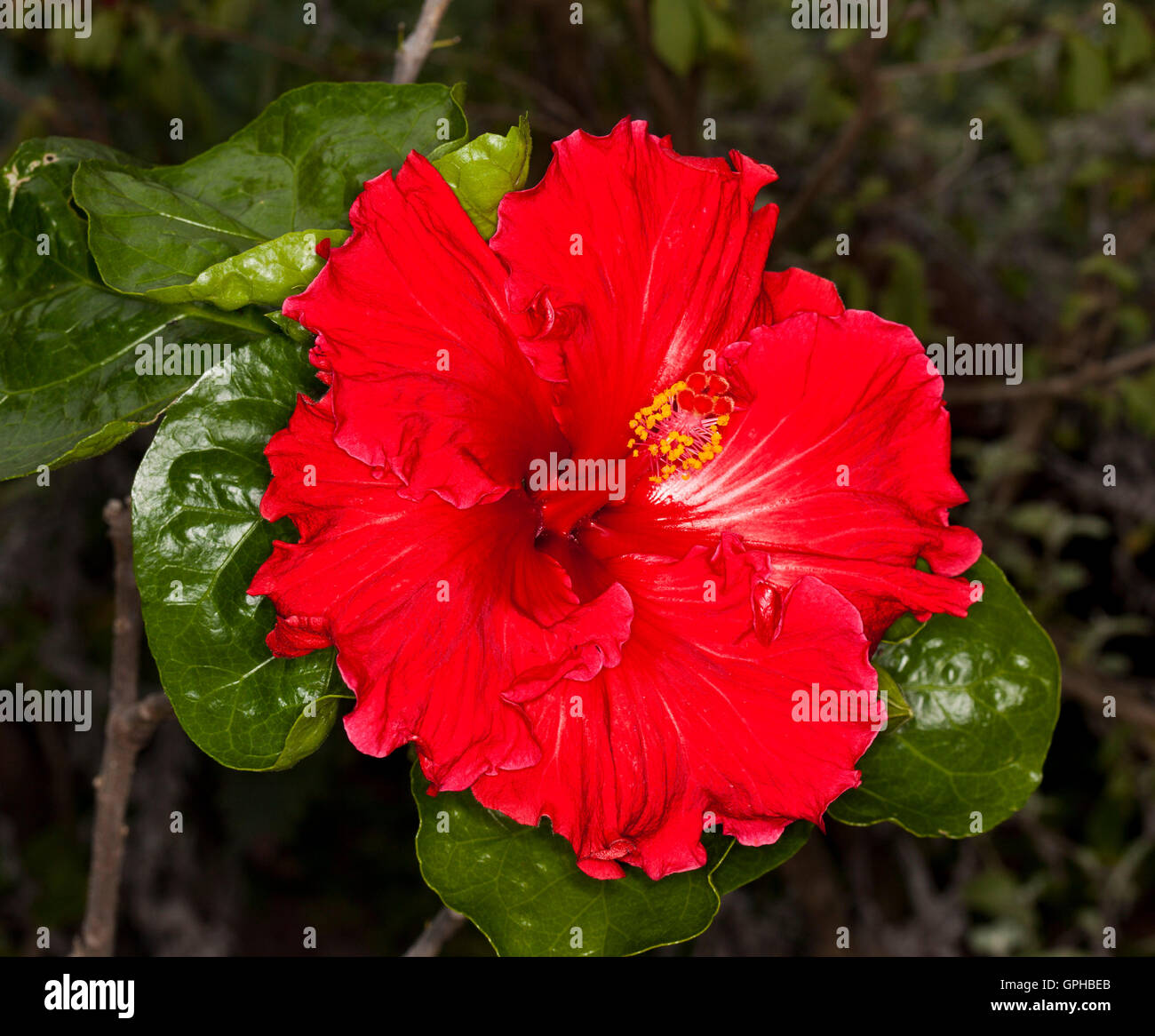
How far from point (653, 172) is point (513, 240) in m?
0.17

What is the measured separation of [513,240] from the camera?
1.07m

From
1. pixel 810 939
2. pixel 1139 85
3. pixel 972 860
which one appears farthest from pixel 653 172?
pixel 1139 85

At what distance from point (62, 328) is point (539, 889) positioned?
877mm

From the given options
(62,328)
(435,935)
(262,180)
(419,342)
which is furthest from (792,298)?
(435,935)

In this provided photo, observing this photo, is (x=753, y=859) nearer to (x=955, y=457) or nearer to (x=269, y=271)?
(x=269, y=271)

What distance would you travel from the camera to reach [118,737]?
5.49ft

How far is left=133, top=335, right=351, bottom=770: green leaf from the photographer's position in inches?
47.1

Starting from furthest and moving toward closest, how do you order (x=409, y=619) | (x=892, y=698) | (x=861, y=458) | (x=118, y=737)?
(x=118, y=737) → (x=892, y=698) → (x=861, y=458) → (x=409, y=619)

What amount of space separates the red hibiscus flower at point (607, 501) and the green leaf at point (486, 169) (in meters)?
0.09

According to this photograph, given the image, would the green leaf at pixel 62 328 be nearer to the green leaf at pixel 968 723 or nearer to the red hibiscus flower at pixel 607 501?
the red hibiscus flower at pixel 607 501

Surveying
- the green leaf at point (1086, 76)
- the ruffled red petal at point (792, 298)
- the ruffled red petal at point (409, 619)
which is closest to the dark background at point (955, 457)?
the green leaf at point (1086, 76)

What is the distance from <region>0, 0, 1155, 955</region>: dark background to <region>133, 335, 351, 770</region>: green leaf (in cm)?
188

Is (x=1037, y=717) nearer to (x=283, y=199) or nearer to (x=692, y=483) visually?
(x=692, y=483)

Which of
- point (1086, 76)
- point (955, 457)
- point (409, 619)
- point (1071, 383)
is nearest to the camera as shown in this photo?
point (409, 619)
